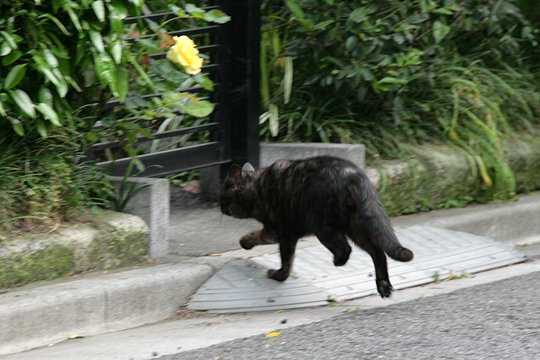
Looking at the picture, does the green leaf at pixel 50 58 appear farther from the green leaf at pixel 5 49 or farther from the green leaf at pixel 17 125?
the green leaf at pixel 17 125

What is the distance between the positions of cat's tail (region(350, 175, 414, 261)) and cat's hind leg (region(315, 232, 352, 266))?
0.62ft

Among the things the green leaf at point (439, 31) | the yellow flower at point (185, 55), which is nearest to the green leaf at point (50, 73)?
the yellow flower at point (185, 55)

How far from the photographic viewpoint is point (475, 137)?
9.01m

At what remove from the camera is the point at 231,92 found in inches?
321

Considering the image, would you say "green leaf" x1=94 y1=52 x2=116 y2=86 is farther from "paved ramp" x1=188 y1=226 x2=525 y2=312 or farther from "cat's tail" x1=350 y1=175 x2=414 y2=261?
"cat's tail" x1=350 y1=175 x2=414 y2=261

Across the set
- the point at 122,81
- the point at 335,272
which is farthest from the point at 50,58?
the point at 335,272

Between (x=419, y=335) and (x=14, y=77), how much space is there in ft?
8.13

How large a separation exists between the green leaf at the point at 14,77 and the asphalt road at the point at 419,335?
1.65 m

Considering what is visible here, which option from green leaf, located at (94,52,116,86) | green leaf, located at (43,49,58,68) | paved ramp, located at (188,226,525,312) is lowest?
paved ramp, located at (188,226,525,312)

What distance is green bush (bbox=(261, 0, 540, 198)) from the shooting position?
851 centimetres

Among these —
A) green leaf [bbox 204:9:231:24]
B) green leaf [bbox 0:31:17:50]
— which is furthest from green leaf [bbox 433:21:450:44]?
green leaf [bbox 0:31:17:50]

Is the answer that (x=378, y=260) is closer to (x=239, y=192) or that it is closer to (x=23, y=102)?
(x=239, y=192)

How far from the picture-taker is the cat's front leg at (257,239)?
6.88 m

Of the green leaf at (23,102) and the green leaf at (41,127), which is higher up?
the green leaf at (23,102)
